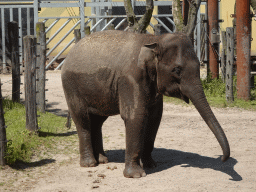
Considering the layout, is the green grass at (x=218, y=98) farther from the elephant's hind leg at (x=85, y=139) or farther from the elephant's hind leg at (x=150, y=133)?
the elephant's hind leg at (x=85, y=139)

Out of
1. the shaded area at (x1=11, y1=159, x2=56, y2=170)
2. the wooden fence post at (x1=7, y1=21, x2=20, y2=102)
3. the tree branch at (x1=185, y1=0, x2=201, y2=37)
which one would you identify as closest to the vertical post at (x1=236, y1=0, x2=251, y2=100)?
the tree branch at (x1=185, y1=0, x2=201, y2=37)

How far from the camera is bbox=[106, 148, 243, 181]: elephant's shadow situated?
19.3 feet

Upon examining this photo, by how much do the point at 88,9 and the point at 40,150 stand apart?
629 inches

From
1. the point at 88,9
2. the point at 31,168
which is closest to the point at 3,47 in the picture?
the point at 88,9

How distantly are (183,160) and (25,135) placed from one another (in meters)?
2.90

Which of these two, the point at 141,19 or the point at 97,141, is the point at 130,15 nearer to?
the point at 141,19

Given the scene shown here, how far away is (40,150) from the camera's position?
7000 millimetres

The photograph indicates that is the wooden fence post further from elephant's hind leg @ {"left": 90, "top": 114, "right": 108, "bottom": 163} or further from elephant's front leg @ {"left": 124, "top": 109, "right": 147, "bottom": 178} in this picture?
elephant's front leg @ {"left": 124, "top": 109, "right": 147, "bottom": 178}

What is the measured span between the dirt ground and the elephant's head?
40.0 inches

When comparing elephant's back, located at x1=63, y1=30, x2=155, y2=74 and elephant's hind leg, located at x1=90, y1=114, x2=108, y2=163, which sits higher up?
elephant's back, located at x1=63, y1=30, x2=155, y2=74

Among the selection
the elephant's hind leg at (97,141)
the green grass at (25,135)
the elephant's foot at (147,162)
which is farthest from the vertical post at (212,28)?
the elephant's foot at (147,162)

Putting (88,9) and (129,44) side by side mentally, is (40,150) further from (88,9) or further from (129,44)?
(88,9)

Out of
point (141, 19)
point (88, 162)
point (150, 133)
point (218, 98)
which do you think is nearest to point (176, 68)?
point (150, 133)

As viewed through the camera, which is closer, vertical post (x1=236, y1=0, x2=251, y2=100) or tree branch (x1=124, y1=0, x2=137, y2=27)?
vertical post (x1=236, y1=0, x2=251, y2=100)
